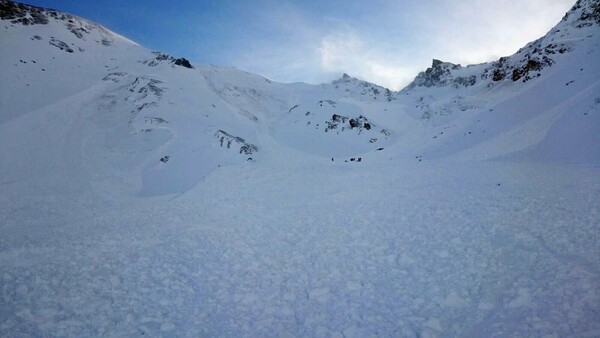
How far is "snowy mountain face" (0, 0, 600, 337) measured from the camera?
793 centimetres

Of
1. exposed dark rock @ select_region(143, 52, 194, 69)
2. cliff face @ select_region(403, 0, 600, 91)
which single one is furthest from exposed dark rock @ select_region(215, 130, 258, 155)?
cliff face @ select_region(403, 0, 600, 91)

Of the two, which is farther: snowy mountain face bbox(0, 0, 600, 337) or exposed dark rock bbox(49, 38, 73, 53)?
exposed dark rock bbox(49, 38, 73, 53)

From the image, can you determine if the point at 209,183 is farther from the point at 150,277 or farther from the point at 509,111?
the point at 509,111

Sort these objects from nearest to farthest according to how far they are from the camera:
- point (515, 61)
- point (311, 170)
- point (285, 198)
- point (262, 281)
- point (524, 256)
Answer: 1. point (524, 256)
2. point (262, 281)
3. point (285, 198)
4. point (311, 170)
5. point (515, 61)

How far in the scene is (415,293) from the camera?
853cm

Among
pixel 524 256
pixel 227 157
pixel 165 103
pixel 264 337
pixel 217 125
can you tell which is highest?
pixel 165 103

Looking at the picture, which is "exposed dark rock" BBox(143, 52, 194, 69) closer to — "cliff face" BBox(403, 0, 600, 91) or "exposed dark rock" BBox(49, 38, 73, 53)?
"exposed dark rock" BBox(49, 38, 73, 53)

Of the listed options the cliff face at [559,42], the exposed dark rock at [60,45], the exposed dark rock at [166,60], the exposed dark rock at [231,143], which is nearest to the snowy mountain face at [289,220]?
the exposed dark rock at [231,143]

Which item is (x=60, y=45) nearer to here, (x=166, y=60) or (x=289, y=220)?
(x=166, y=60)

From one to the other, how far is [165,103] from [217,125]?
6.13m

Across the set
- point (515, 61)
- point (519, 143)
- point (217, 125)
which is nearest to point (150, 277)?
point (519, 143)

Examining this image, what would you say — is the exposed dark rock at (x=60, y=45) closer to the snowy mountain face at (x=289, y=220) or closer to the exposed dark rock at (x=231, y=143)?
the snowy mountain face at (x=289, y=220)

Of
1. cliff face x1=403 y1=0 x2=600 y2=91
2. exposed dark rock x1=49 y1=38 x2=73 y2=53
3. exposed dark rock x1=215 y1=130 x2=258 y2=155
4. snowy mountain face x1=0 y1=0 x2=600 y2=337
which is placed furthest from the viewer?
exposed dark rock x1=49 y1=38 x2=73 y2=53

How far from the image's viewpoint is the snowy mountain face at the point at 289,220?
7.93 m
